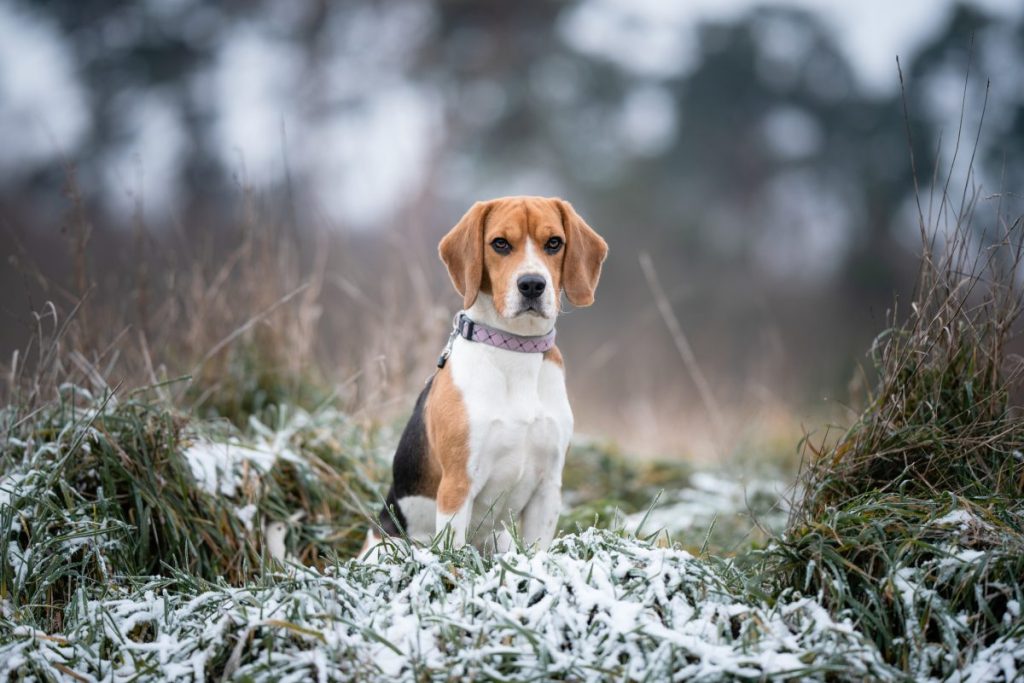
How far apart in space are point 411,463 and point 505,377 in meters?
0.59

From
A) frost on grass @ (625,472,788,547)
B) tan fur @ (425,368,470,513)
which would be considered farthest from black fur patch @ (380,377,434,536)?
frost on grass @ (625,472,788,547)

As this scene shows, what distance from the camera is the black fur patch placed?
3.53 m

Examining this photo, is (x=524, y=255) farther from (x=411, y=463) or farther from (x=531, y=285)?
(x=411, y=463)

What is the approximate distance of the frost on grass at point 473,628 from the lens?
241cm

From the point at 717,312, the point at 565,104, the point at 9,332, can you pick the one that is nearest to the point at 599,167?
the point at 565,104

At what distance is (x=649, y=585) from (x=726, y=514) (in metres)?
2.62

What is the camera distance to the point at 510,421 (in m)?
3.21

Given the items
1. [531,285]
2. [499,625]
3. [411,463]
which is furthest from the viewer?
[411,463]

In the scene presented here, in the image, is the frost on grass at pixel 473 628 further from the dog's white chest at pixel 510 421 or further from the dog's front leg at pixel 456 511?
the dog's white chest at pixel 510 421

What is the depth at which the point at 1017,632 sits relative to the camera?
245 cm

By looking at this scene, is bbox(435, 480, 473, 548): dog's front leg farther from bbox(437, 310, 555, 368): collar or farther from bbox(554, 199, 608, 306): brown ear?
bbox(554, 199, 608, 306): brown ear

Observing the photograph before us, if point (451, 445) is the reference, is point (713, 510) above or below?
→ below

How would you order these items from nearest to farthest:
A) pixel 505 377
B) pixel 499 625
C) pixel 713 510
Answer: pixel 499 625 → pixel 505 377 → pixel 713 510

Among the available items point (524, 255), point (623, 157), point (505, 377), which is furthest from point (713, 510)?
point (623, 157)
